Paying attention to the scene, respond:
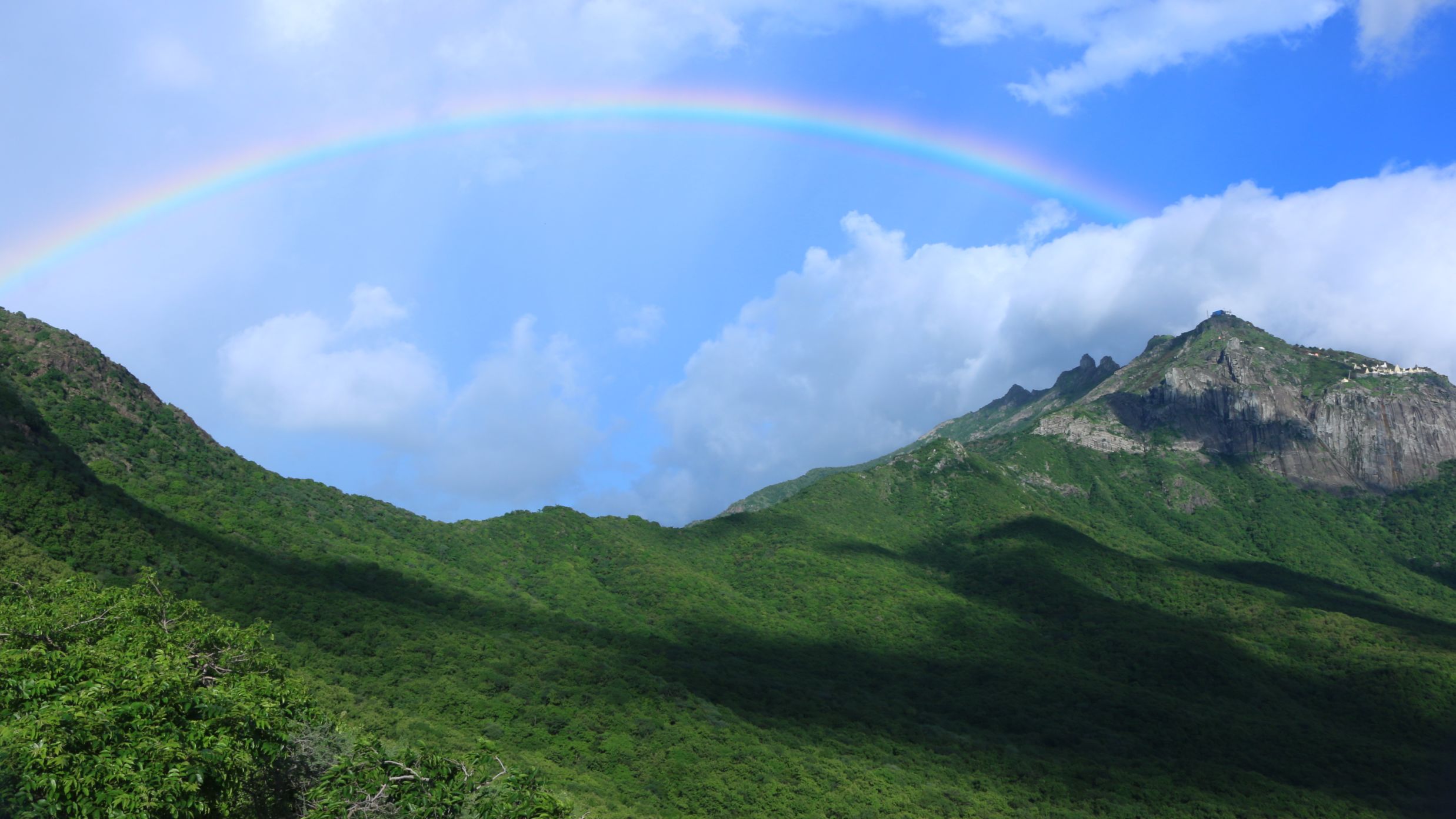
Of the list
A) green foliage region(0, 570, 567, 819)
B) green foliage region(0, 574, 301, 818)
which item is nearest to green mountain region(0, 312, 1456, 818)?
green foliage region(0, 574, 301, 818)

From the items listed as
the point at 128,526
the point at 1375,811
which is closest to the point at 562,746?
the point at 128,526

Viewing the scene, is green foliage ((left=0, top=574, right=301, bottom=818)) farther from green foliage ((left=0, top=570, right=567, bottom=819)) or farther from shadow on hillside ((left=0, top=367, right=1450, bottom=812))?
shadow on hillside ((left=0, top=367, right=1450, bottom=812))

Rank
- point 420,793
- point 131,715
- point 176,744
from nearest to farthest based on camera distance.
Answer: point 176,744 → point 131,715 → point 420,793

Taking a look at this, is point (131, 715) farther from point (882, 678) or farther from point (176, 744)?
point (882, 678)

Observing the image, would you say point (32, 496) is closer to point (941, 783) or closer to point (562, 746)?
point (562, 746)

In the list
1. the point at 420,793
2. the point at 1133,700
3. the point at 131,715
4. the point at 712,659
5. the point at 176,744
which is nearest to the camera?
the point at 176,744

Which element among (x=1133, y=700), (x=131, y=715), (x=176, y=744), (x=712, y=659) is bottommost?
(x=1133, y=700)

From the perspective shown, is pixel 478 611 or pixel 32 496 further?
pixel 478 611

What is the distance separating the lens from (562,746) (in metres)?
88.8

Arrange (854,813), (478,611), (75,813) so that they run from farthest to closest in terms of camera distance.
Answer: (478,611)
(854,813)
(75,813)

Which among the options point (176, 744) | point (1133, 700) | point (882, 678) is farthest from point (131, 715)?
point (1133, 700)

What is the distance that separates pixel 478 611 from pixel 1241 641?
146 m

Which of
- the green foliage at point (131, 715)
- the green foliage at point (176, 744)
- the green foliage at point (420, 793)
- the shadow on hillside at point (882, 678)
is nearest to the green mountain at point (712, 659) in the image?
the shadow on hillside at point (882, 678)

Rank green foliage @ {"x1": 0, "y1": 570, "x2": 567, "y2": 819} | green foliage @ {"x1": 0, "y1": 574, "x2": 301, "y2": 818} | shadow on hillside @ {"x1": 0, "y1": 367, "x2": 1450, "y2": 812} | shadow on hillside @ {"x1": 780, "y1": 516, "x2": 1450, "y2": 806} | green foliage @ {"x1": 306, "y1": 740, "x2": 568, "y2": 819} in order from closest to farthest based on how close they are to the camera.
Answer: green foliage @ {"x1": 0, "y1": 574, "x2": 301, "y2": 818} → green foliage @ {"x1": 0, "y1": 570, "x2": 567, "y2": 819} → green foliage @ {"x1": 306, "y1": 740, "x2": 568, "y2": 819} → shadow on hillside @ {"x1": 0, "y1": 367, "x2": 1450, "y2": 812} → shadow on hillside @ {"x1": 780, "y1": 516, "x2": 1450, "y2": 806}
